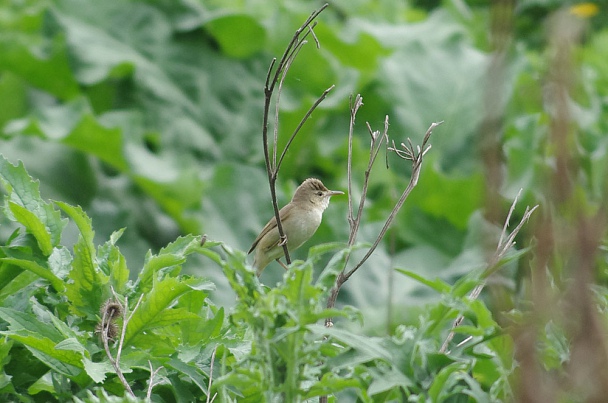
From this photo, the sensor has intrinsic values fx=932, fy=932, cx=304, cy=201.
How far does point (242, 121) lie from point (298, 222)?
253 centimetres

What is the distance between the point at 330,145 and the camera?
5.86 m

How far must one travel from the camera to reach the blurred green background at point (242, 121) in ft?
16.6

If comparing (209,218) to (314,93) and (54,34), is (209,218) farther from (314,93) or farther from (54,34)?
(54,34)

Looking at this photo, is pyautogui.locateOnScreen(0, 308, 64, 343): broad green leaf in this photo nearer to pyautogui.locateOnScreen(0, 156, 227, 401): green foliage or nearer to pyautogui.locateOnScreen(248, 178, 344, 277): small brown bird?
pyautogui.locateOnScreen(0, 156, 227, 401): green foliage

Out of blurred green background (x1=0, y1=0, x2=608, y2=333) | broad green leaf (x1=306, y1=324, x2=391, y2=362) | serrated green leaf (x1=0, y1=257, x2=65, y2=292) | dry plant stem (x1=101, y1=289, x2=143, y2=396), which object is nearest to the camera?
broad green leaf (x1=306, y1=324, x2=391, y2=362)

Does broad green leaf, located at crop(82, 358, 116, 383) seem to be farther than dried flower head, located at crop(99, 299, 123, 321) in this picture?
No

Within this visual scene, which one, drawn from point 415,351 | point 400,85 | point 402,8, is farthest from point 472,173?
point 415,351

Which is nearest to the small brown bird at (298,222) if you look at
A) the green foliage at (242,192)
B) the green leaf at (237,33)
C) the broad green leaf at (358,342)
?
the green foliage at (242,192)

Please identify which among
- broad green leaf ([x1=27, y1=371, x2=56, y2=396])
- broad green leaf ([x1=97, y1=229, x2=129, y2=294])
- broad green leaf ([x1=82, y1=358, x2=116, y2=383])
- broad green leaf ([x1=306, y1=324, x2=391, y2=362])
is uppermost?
broad green leaf ([x1=306, y1=324, x2=391, y2=362])

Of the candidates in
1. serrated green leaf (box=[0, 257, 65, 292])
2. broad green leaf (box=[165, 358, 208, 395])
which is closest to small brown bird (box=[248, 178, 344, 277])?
serrated green leaf (box=[0, 257, 65, 292])

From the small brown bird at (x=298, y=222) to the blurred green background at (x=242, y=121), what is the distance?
0.97 meters

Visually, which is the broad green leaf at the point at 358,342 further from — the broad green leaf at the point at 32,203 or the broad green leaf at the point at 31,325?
the broad green leaf at the point at 32,203

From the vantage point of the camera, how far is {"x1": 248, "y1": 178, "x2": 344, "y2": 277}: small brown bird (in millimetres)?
3617

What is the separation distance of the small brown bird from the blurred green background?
38.4 inches
